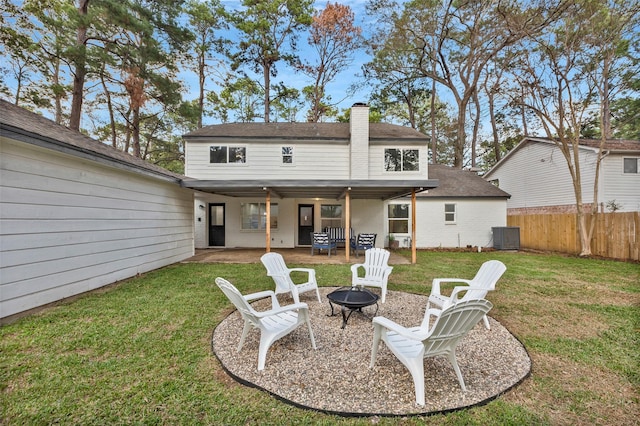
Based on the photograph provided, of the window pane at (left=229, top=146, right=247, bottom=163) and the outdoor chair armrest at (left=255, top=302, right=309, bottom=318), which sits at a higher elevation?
the window pane at (left=229, top=146, right=247, bottom=163)

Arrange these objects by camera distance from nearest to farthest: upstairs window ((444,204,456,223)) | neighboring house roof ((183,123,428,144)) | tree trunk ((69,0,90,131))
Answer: tree trunk ((69,0,90,131)) → neighboring house roof ((183,123,428,144)) → upstairs window ((444,204,456,223))

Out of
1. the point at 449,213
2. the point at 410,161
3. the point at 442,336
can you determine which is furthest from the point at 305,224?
the point at 442,336

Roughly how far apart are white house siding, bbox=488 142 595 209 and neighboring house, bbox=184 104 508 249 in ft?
8.45

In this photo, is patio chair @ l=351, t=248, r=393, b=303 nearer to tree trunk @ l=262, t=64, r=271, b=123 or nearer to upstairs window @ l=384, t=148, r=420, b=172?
upstairs window @ l=384, t=148, r=420, b=172

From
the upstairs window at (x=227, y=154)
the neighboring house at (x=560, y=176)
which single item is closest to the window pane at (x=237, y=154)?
the upstairs window at (x=227, y=154)

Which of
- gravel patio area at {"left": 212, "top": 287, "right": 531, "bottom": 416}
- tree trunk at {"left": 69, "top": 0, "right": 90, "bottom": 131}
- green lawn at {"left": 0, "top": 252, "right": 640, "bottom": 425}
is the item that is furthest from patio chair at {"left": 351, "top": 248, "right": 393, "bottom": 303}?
tree trunk at {"left": 69, "top": 0, "right": 90, "bottom": 131}

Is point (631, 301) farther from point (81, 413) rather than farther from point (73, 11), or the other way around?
point (73, 11)

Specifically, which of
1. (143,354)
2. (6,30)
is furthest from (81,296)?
(6,30)

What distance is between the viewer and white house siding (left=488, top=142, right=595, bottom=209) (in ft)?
38.4

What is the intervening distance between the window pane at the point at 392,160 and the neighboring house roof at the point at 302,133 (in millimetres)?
449

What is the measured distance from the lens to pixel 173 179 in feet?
25.7

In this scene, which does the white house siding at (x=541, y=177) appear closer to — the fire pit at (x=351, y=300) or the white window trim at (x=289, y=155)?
the white window trim at (x=289, y=155)

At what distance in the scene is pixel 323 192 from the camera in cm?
983

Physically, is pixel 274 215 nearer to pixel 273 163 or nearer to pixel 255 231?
pixel 255 231
